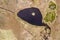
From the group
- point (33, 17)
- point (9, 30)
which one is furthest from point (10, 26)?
point (33, 17)

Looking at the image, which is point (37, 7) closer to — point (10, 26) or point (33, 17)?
point (33, 17)

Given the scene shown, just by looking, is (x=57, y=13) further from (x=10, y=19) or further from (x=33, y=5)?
(x=10, y=19)

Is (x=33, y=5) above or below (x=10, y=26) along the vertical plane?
above

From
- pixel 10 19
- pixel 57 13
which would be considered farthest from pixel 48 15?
pixel 10 19

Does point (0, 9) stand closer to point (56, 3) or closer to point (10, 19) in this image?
point (10, 19)

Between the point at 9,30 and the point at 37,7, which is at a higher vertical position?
the point at 37,7

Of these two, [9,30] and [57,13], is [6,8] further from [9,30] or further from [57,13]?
[57,13]

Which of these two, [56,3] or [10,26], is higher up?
[56,3]
